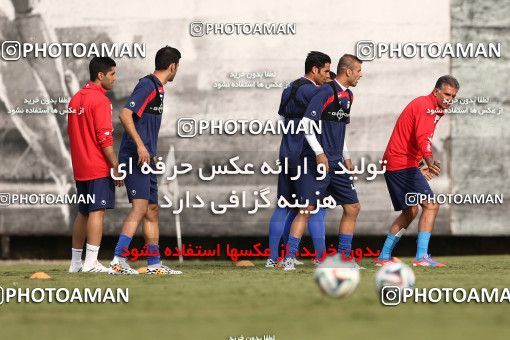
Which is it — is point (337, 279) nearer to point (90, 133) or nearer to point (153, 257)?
point (153, 257)

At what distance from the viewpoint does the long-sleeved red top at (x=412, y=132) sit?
37.3 ft

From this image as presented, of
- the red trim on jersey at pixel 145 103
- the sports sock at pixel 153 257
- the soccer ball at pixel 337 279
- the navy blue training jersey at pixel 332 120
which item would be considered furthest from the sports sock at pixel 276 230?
the soccer ball at pixel 337 279

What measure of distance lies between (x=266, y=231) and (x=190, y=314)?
7.89 m

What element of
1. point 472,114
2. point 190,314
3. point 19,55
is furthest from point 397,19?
point 190,314

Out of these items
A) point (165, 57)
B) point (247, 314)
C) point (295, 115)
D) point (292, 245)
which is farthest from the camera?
point (295, 115)

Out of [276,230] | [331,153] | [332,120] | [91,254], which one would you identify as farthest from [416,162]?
[91,254]

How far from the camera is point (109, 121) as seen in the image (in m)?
10.5

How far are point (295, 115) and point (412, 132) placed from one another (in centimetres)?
118

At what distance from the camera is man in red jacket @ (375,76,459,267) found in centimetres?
1137

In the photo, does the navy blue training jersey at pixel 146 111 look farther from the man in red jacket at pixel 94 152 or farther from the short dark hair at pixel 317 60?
the short dark hair at pixel 317 60

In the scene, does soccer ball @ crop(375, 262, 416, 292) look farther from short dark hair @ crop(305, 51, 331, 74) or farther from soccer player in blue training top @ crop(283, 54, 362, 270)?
short dark hair @ crop(305, 51, 331, 74)

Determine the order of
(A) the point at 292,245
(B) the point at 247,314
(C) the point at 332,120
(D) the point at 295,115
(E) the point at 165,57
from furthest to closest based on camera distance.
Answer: (D) the point at 295,115, (C) the point at 332,120, (A) the point at 292,245, (E) the point at 165,57, (B) the point at 247,314

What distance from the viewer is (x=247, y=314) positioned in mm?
6887

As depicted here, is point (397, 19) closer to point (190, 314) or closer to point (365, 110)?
point (365, 110)
